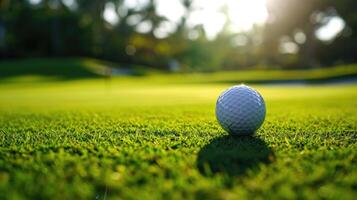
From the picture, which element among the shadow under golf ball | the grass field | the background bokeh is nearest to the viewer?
the grass field

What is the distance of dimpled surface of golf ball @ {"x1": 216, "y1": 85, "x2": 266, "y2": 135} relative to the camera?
3.65 meters

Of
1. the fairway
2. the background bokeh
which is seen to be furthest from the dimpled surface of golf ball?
the background bokeh

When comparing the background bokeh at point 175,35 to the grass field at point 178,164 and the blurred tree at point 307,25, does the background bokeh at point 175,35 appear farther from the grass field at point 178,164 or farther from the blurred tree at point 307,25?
the grass field at point 178,164

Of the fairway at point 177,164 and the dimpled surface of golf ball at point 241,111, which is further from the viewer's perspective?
the dimpled surface of golf ball at point 241,111

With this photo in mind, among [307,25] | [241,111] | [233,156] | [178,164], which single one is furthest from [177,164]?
[307,25]

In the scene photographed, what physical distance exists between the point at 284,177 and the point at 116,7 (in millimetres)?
51510

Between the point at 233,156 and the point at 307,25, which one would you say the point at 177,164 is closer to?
the point at 233,156

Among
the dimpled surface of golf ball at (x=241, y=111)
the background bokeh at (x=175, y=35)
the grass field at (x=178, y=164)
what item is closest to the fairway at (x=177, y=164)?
the grass field at (x=178, y=164)

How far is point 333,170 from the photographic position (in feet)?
7.72

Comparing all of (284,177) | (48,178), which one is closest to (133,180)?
(48,178)

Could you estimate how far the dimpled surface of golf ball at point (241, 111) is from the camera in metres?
3.65

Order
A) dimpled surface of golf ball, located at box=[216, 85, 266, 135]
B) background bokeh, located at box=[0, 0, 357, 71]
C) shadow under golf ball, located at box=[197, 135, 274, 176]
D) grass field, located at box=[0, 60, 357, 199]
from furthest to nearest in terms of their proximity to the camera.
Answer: background bokeh, located at box=[0, 0, 357, 71] < dimpled surface of golf ball, located at box=[216, 85, 266, 135] < shadow under golf ball, located at box=[197, 135, 274, 176] < grass field, located at box=[0, 60, 357, 199]

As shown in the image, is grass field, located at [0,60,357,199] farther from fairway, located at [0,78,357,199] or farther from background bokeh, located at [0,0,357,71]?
background bokeh, located at [0,0,357,71]

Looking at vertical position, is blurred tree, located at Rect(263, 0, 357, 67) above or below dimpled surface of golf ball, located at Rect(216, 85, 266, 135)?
above
